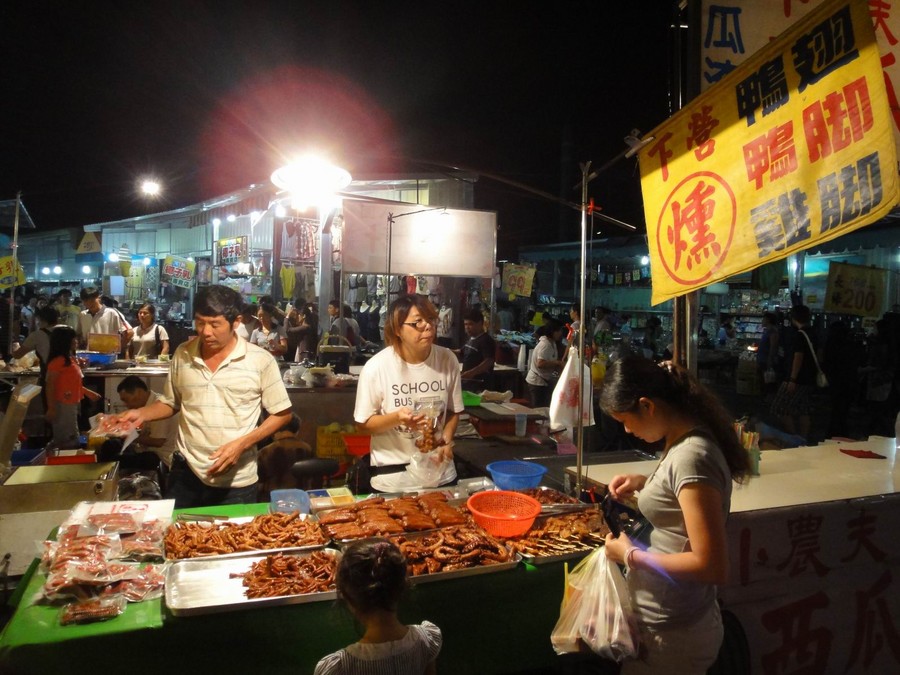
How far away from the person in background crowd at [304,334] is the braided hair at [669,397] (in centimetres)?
826

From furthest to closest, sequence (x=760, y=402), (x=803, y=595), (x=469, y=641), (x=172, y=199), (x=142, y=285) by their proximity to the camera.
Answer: (x=142, y=285) → (x=172, y=199) → (x=760, y=402) → (x=803, y=595) → (x=469, y=641)

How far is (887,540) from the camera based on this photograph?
3.24 meters

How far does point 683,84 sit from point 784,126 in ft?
4.58

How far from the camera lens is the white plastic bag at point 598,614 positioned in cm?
204

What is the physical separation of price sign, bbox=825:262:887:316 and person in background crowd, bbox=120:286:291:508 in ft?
24.9

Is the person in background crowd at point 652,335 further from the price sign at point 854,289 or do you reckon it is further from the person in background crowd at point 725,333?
the price sign at point 854,289

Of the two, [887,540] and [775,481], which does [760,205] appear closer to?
[775,481]

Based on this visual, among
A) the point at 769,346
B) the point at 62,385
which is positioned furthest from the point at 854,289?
the point at 62,385

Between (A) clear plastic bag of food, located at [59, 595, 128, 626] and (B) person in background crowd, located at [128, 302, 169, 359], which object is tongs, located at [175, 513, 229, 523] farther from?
(B) person in background crowd, located at [128, 302, 169, 359]

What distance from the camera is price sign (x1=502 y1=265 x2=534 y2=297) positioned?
10531 mm

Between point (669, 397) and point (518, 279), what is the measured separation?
877 centimetres

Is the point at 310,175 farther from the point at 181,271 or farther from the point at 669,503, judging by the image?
the point at 181,271

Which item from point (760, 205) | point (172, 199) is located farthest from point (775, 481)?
point (172, 199)

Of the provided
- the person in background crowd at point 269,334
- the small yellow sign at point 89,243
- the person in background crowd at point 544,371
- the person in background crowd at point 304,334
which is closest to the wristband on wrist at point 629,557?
the person in background crowd at point 544,371
